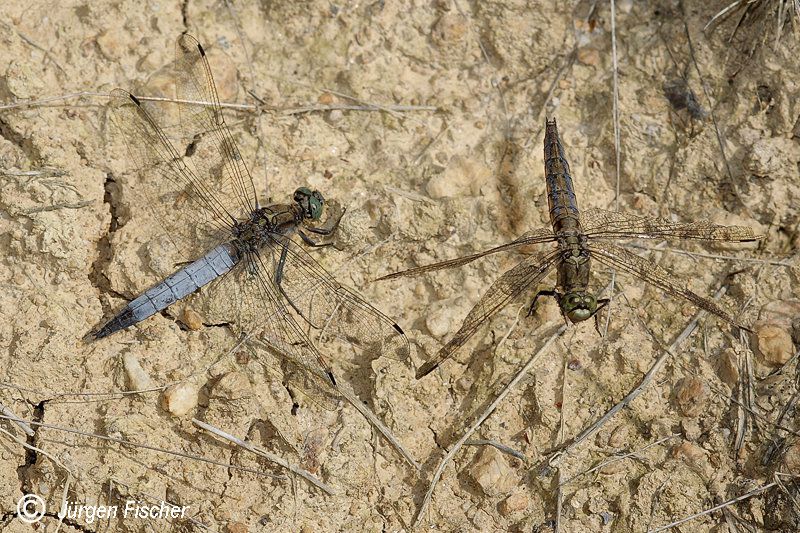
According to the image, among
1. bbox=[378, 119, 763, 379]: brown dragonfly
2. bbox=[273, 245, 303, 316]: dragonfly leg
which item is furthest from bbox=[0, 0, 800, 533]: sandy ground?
bbox=[273, 245, 303, 316]: dragonfly leg

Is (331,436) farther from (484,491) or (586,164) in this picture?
(586,164)

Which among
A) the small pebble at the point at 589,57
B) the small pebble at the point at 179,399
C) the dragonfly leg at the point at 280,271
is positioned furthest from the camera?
the small pebble at the point at 589,57

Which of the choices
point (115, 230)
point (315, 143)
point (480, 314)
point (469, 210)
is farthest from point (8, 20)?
point (480, 314)

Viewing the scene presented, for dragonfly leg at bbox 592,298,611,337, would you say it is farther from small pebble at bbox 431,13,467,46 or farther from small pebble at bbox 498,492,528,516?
small pebble at bbox 431,13,467,46

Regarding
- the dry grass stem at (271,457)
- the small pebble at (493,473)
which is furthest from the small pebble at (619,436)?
the dry grass stem at (271,457)

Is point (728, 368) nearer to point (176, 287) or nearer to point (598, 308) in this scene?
point (598, 308)

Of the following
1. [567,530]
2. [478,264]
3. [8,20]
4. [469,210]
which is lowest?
[567,530]

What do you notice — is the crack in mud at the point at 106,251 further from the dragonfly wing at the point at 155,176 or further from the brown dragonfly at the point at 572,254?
the brown dragonfly at the point at 572,254
